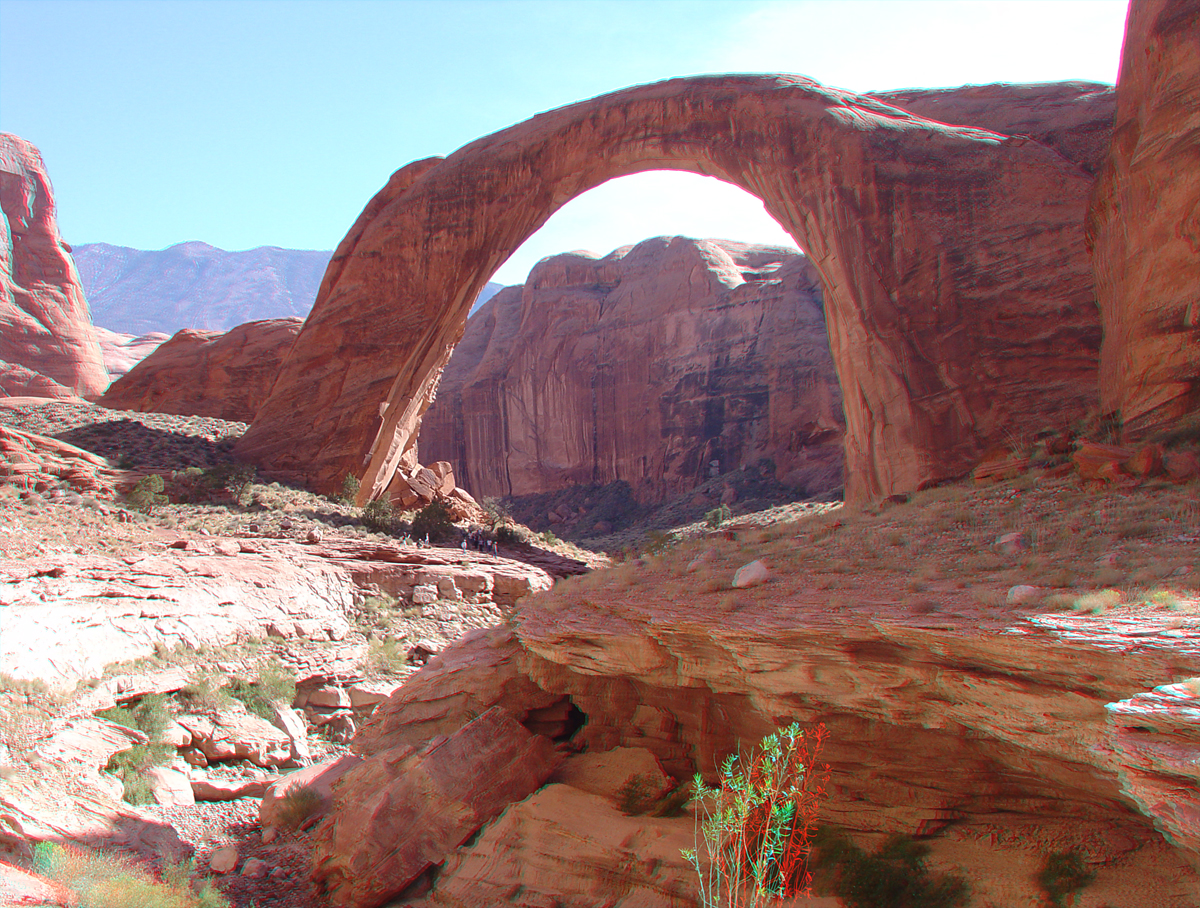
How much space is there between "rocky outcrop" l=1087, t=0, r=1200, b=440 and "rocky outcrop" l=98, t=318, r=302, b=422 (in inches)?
896

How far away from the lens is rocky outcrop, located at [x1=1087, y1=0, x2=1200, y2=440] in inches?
279

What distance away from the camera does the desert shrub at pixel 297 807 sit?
264 inches

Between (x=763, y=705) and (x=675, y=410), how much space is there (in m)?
27.7

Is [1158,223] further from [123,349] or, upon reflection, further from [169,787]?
[123,349]

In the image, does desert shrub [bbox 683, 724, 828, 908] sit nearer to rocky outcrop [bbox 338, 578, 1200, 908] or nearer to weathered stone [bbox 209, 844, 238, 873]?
rocky outcrop [bbox 338, 578, 1200, 908]

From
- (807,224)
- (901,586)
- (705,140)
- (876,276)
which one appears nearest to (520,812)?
(901,586)

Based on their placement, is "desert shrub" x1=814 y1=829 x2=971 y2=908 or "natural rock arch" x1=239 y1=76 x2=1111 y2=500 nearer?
"desert shrub" x1=814 y1=829 x2=971 y2=908

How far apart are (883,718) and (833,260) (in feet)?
36.0

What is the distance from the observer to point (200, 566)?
433 inches

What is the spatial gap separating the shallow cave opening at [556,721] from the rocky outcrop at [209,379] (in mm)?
21067

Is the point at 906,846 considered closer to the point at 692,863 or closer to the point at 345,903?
the point at 692,863

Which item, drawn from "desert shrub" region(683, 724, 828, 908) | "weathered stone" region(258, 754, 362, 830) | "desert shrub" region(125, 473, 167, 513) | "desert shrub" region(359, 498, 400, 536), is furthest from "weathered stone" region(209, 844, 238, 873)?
"desert shrub" region(359, 498, 400, 536)

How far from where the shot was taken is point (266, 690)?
9.26m

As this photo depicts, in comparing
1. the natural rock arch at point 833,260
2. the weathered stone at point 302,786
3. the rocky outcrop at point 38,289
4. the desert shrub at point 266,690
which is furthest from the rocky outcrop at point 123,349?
the weathered stone at point 302,786
